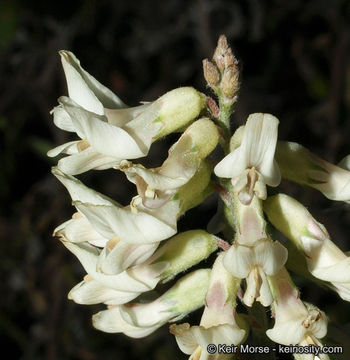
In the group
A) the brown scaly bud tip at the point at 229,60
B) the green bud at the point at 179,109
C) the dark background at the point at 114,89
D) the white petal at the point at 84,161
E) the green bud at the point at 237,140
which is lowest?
the dark background at the point at 114,89

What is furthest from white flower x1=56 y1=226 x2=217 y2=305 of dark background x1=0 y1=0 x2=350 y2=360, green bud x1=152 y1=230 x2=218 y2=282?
dark background x1=0 y1=0 x2=350 y2=360

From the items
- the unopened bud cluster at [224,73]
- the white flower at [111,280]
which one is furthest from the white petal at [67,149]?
the unopened bud cluster at [224,73]

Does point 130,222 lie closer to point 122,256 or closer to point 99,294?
point 122,256

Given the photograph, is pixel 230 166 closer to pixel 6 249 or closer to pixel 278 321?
pixel 278 321

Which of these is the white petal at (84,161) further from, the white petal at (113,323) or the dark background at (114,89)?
the dark background at (114,89)

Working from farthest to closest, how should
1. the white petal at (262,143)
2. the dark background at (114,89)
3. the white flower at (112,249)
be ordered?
the dark background at (114,89) < the white flower at (112,249) < the white petal at (262,143)

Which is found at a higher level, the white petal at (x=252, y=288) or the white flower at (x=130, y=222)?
the white flower at (x=130, y=222)

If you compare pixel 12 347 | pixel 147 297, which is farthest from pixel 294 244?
pixel 12 347
